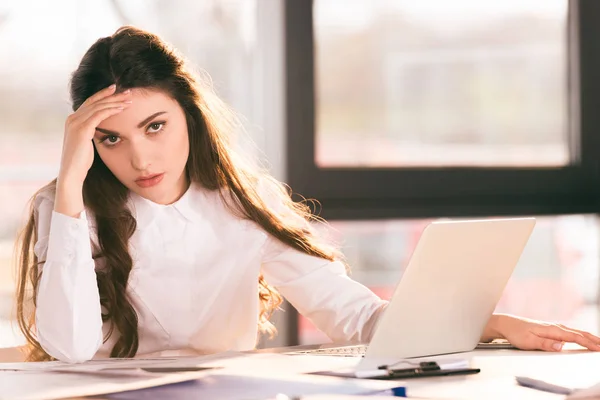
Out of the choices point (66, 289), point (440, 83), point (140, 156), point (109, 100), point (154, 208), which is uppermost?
point (440, 83)

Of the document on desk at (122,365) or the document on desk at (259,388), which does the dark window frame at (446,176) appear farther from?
the document on desk at (259,388)

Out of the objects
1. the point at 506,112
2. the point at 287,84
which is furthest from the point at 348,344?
the point at 506,112

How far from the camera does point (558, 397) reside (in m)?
0.92

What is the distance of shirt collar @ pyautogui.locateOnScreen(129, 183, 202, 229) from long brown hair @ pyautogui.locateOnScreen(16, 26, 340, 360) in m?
0.02

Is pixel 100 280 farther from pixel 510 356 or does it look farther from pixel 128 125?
pixel 510 356

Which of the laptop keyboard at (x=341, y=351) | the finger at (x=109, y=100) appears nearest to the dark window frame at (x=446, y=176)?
the finger at (x=109, y=100)

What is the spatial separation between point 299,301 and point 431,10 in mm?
1339

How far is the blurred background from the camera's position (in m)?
2.29

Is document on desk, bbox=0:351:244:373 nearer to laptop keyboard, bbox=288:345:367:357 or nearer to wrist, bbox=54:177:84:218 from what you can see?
laptop keyboard, bbox=288:345:367:357

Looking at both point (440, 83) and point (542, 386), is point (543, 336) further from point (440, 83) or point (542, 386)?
point (440, 83)

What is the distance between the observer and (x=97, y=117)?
1.37 m

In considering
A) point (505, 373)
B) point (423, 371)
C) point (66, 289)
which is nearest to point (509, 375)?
point (505, 373)

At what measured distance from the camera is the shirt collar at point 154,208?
158 cm

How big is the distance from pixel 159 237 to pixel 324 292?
1.18ft
